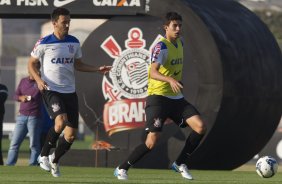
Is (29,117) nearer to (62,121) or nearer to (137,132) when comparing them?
(137,132)

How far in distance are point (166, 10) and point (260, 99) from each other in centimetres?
225

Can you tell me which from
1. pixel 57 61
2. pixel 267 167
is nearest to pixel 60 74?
pixel 57 61

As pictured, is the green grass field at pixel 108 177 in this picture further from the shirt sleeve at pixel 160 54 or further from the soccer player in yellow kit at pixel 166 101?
the shirt sleeve at pixel 160 54

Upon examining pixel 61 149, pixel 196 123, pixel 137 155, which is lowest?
pixel 61 149

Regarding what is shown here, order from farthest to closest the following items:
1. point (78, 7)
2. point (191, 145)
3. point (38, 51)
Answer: point (78, 7) → point (38, 51) → point (191, 145)

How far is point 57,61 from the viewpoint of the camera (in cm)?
1672

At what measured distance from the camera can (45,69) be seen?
16766mm

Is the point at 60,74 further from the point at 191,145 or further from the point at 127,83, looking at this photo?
the point at 127,83

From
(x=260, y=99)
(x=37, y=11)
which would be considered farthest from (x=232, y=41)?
(x=37, y=11)

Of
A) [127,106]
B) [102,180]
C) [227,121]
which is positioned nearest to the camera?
[102,180]

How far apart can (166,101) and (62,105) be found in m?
1.46

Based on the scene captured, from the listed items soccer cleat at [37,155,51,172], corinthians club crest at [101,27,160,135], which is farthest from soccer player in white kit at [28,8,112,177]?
corinthians club crest at [101,27,160,135]

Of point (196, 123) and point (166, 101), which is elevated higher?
point (166, 101)

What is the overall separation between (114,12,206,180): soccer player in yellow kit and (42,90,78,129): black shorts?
1.08m
